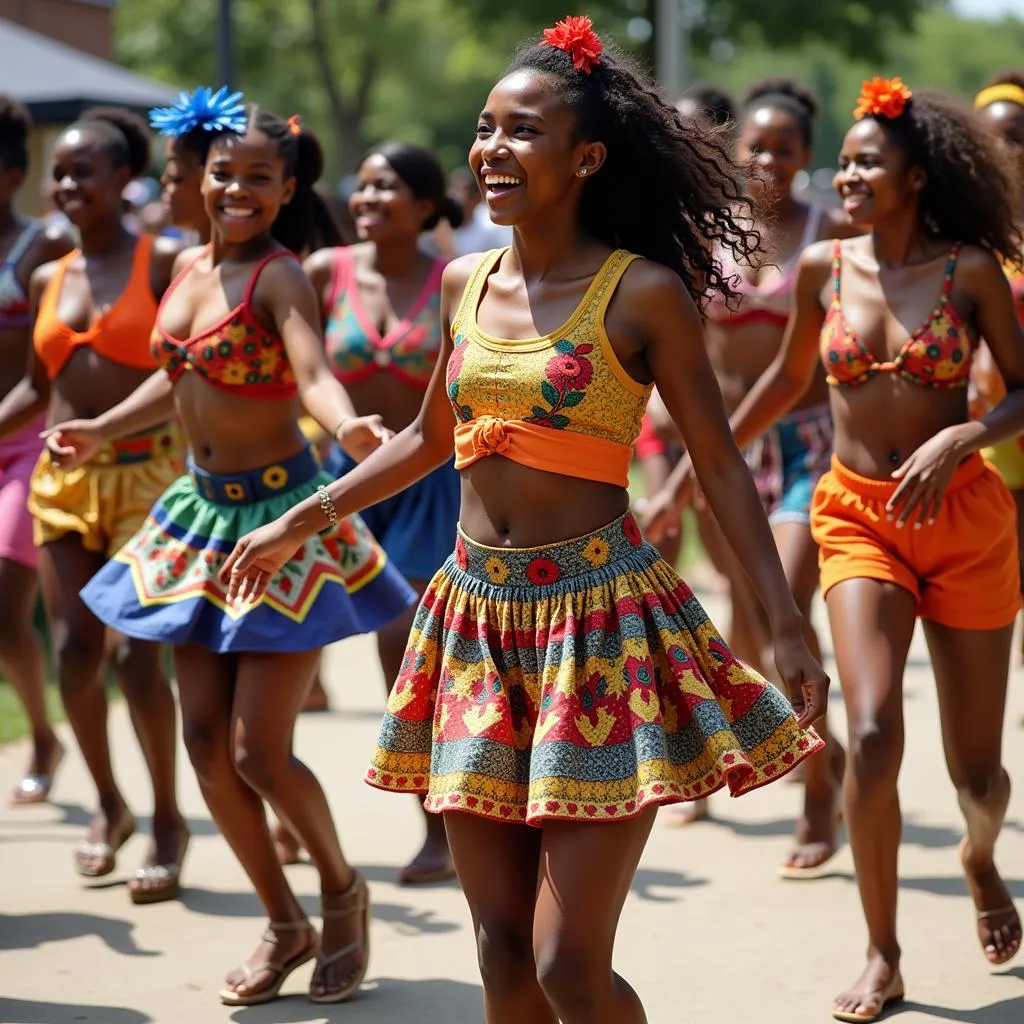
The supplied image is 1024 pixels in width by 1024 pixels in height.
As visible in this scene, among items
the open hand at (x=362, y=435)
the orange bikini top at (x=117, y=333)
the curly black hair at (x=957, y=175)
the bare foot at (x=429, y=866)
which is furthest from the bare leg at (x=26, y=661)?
the curly black hair at (x=957, y=175)

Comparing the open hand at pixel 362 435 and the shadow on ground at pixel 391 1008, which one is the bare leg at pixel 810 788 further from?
the open hand at pixel 362 435

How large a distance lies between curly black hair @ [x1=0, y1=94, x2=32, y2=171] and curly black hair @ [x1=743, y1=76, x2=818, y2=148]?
2902 millimetres

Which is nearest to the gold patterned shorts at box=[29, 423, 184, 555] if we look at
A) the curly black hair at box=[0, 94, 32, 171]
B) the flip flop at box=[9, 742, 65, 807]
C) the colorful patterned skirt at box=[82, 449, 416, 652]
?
the colorful patterned skirt at box=[82, 449, 416, 652]

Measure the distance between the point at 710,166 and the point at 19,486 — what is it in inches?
143

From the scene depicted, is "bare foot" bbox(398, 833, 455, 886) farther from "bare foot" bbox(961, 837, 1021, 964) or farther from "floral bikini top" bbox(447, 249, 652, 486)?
"floral bikini top" bbox(447, 249, 652, 486)

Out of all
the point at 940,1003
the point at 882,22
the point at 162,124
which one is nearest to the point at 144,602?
the point at 162,124

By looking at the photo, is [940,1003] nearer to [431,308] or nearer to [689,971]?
[689,971]

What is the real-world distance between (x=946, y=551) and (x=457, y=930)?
6.04ft

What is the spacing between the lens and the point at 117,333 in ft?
20.3

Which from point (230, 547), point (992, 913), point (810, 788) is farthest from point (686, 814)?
point (230, 547)

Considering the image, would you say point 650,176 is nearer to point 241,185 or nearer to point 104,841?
point 241,185

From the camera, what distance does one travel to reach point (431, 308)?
6.53m

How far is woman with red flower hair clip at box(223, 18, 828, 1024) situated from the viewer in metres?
3.45

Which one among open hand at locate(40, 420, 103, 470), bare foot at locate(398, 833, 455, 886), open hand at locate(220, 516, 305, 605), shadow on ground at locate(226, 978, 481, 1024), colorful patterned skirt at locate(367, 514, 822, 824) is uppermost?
open hand at locate(40, 420, 103, 470)
